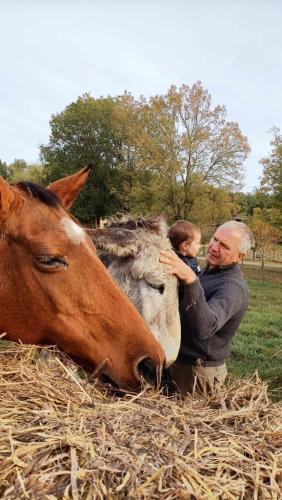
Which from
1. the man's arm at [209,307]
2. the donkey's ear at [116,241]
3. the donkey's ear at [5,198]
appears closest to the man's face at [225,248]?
the man's arm at [209,307]

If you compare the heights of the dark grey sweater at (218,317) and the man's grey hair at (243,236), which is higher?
the man's grey hair at (243,236)

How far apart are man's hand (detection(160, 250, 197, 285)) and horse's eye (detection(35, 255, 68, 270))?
99 centimetres

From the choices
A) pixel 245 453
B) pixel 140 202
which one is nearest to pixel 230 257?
pixel 245 453

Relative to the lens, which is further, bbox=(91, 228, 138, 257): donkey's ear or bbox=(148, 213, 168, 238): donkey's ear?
bbox=(148, 213, 168, 238): donkey's ear

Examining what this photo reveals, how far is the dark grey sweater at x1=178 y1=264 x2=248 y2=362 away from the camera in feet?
10.5

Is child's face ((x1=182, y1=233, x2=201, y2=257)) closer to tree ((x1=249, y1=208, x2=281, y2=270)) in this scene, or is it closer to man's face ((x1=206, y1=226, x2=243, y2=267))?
man's face ((x1=206, y1=226, x2=243, y2=267))

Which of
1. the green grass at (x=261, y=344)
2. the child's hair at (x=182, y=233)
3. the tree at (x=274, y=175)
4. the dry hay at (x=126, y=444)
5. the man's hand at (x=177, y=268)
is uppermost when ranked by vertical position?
the tree at (x=274, y=175)

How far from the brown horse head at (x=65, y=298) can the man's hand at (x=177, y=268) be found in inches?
25.5

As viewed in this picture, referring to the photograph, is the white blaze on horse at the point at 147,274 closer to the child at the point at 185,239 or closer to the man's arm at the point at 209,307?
the man's arm at the point at 209,307

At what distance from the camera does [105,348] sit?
248cm

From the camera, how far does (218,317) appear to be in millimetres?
3156

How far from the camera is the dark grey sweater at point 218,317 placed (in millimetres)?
3187

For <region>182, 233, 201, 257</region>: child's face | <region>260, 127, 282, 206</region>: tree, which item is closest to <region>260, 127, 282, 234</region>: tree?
<region>260, 127, 282, 206</region>: tree

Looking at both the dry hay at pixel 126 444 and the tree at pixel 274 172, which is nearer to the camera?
the dry hay at pixel 126 444
